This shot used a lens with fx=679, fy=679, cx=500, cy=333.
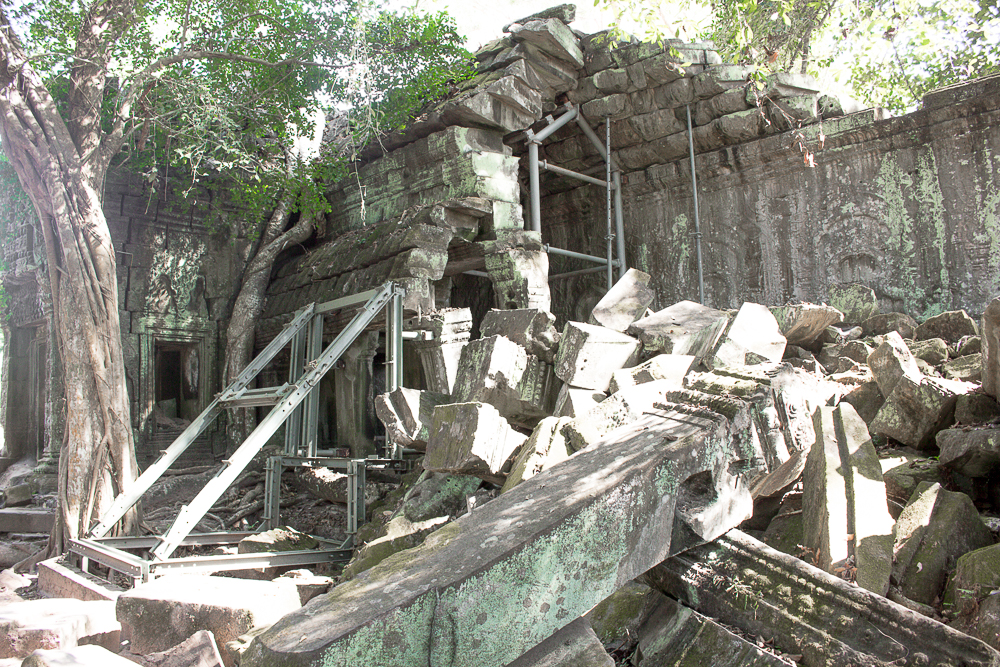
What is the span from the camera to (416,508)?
4824 millimetres

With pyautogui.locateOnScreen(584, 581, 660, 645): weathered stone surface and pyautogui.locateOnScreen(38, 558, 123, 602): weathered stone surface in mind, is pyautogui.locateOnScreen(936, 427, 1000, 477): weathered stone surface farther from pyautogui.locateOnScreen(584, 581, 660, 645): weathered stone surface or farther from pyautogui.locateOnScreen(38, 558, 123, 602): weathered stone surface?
pyautogui.locateOnScreen(38, 558, 123, 602): weathered stone surface

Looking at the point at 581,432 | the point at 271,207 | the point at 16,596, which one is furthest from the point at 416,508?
the point at 271,207

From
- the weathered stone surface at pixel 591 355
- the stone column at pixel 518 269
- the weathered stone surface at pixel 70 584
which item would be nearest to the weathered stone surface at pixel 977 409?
the weathered stone surface at pixel 591 355

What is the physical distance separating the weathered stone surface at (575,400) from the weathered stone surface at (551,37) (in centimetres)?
590

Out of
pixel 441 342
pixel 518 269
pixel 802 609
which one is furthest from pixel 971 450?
pixel 518 269

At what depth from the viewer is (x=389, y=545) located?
4.18 metres

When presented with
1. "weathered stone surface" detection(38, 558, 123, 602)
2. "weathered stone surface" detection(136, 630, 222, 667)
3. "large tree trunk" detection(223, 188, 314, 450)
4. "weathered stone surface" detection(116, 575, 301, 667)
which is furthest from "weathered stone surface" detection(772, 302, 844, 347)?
"large tree trunk" detection(223, 188, 314, 450)

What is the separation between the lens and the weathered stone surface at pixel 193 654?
3.39 meters

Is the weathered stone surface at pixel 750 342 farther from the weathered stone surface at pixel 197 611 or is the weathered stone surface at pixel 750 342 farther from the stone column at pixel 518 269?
the stone column at pixel 518 269

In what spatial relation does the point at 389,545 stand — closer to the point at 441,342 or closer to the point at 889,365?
the point at 889,365

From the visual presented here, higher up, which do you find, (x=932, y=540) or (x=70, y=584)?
(x=932, y=540)

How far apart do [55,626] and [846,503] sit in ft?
13.4

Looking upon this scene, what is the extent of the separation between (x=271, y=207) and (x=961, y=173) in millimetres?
8888

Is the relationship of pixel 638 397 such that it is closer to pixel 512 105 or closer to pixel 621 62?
pixel 512 105
